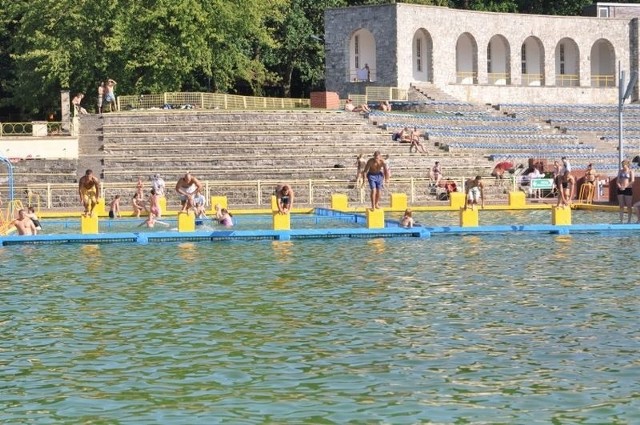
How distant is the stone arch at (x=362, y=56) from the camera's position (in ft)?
197

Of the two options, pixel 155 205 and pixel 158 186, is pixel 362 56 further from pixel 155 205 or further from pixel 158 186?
pixel 155 205

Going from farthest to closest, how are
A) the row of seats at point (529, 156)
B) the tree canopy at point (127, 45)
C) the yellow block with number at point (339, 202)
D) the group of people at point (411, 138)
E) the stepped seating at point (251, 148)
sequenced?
1. the tree canopy at point (127, 45)
2. the row of seats at point (529, 156)
3. the group of people at point (411, 138)
4. the stepped seating at point (251, 148)
5. the yellow block with number at point (339, 202)

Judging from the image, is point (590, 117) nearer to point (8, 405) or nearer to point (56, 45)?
point (56, 45)

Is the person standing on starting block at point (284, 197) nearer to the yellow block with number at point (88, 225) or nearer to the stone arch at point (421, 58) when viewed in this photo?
the yellow block with number at point (88, 225)

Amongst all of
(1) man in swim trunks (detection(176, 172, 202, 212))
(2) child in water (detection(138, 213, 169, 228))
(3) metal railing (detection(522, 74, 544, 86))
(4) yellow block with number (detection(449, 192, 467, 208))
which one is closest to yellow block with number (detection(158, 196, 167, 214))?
(2) child in water (detection(138, 213, 169, 228))

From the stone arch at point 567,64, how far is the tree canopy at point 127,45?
14542 millimetres

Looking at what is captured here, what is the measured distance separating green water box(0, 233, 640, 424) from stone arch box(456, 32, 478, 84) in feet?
124

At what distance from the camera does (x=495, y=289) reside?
1959 centimetres

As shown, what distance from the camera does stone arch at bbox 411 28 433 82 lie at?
60.3m

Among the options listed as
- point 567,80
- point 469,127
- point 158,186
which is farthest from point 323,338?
point 567,80

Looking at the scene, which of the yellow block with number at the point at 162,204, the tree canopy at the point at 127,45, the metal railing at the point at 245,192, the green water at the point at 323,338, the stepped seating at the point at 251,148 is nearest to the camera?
the green water at the point at 323,338

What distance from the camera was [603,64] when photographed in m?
66.8

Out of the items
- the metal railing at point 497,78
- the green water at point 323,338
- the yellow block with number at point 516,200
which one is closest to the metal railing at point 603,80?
the metal railing at point 497,78

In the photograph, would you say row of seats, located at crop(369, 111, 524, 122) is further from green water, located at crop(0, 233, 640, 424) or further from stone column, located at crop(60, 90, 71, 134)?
green water, located at crop(0, 233, 640, 424)
